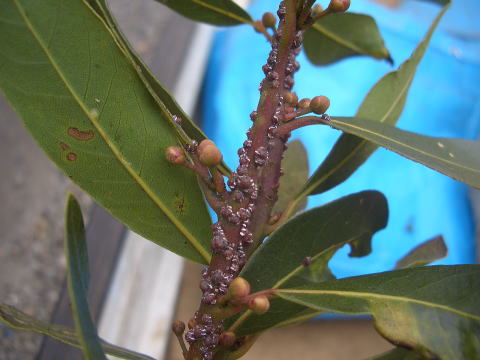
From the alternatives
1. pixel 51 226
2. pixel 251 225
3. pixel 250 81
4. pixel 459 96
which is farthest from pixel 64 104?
pixel 459 96

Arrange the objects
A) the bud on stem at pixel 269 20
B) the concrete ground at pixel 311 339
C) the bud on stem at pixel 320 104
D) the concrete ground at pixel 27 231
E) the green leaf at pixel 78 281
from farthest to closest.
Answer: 1. the concrete ground at pixel 311 339
2. the concrete ground at pixel 27 231
3. the bud on stem at pixel 269 20
4. the bud on stem at pixel 320 104
5. the green leaf at pixel 78 281

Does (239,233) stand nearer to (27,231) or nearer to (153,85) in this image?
(153,85)

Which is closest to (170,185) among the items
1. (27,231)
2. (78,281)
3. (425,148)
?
(78,281)

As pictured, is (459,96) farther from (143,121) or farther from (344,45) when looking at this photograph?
(143,121)

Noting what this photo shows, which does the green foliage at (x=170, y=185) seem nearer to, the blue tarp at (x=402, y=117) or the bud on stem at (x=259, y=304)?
the bud on stem at (x=259, y=304)

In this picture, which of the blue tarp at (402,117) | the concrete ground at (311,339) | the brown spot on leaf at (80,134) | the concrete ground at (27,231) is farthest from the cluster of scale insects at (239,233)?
the blue tarp at (402,117)
